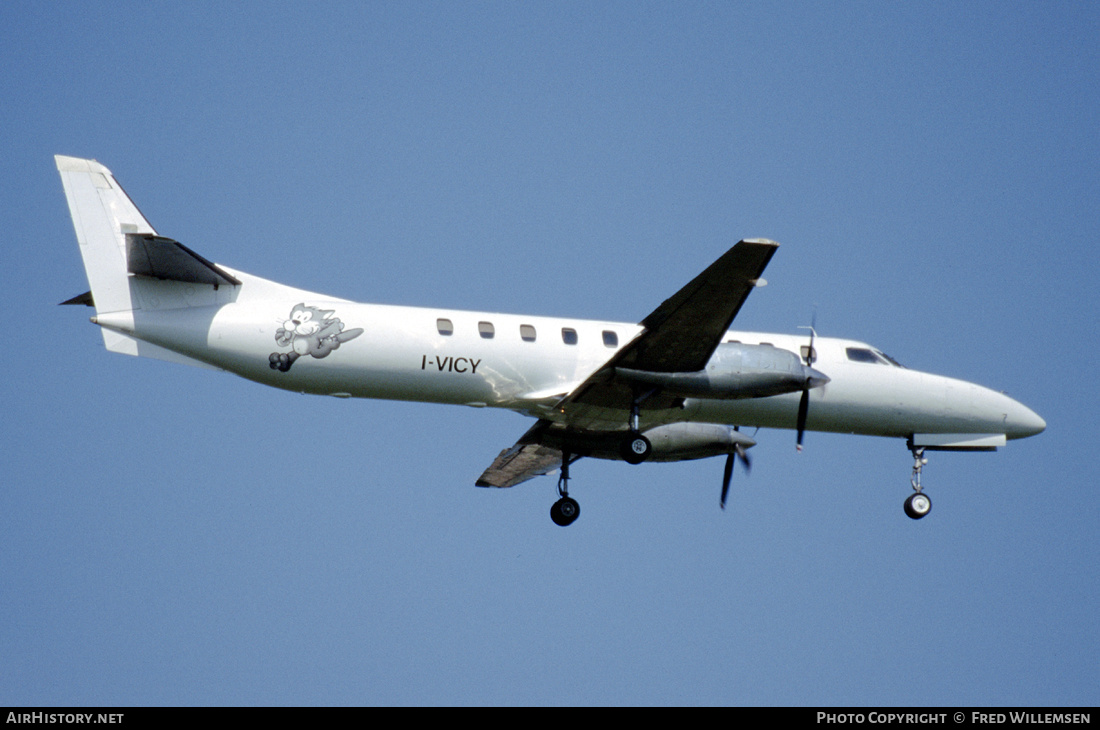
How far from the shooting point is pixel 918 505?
23.3 metres

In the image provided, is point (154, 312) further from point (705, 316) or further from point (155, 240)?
point (705, 316)

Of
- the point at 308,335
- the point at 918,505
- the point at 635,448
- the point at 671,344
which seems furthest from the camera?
the point at 918,505

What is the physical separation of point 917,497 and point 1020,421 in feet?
9.38

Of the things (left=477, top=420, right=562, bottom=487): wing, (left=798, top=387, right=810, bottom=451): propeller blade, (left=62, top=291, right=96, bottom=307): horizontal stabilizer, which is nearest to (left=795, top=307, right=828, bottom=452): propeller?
(left=798, top=387, right=810, bottom=451): propeller blade

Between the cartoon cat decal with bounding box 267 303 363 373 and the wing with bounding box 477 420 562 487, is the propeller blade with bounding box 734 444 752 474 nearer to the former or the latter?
the wing with bounding box 477 420 562 487

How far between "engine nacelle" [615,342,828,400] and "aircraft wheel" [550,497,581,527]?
4618 mm

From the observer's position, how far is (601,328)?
70.7 ft

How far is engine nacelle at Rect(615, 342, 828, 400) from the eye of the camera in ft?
65.4

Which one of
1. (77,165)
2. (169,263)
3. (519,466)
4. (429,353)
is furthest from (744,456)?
(77,165)

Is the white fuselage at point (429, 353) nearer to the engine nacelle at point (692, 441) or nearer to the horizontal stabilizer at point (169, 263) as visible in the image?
the horizontal stabilizer at point (169, 263)

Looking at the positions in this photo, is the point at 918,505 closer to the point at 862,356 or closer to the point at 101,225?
the point at 862,356

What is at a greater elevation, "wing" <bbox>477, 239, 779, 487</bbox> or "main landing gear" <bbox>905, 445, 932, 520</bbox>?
"wing" <bbox>477, 239, 779, 487</bbox>
